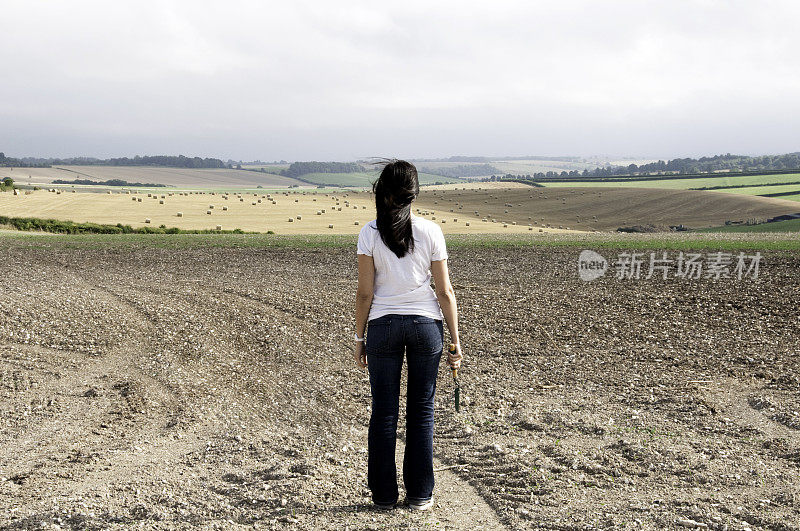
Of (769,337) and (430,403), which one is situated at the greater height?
(430,403)

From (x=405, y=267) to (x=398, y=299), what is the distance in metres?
0.28

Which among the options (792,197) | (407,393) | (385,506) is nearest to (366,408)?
(385,506)

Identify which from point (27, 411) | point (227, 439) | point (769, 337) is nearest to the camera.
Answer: point (227, 439)

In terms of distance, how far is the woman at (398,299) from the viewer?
5523 mm

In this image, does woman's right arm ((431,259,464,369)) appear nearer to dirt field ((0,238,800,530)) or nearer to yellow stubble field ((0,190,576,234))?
dirt field ((0,238,800,530))

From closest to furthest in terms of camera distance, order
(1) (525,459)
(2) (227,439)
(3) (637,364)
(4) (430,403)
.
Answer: (4) (430,403) → (1) (525,459) → (2) (227,439) → (3) (637,364)

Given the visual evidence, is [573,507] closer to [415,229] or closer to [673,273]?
[415,229]

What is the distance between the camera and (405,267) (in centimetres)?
561

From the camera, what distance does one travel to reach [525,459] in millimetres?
7512

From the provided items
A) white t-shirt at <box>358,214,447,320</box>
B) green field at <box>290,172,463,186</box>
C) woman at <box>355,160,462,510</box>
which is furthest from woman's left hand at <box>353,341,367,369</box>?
green field at <box>290,172,463,186</box>

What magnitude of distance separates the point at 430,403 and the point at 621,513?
6.73ft

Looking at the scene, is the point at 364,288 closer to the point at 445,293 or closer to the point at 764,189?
the point at 445,293

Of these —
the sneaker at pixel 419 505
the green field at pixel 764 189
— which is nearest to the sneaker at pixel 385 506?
the sneaker at pixel 419 505

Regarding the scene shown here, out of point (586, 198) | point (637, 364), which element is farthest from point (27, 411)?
point (586, 198)
